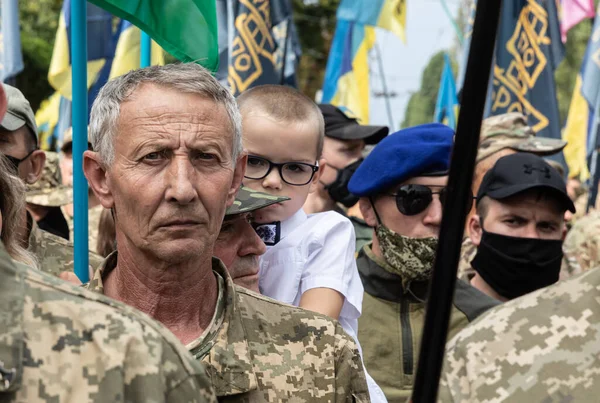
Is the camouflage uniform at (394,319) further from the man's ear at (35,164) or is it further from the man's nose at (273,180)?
the man's ear at (35,164)

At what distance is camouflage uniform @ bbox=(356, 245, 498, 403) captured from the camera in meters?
4.28

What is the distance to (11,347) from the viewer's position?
5.77ft

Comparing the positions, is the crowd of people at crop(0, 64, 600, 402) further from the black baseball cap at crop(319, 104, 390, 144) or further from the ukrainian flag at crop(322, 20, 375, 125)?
the ukrainian flag at crop(322, 20, 375, 125)

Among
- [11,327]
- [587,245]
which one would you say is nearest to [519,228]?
[587,245]

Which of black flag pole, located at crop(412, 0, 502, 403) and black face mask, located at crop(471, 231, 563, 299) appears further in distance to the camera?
black face mask, located at crop(471, 231, 563, 299)

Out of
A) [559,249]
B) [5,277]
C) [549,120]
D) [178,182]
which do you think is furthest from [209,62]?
[549,120]

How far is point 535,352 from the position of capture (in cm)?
209

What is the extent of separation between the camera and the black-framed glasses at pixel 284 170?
3791 millimetres

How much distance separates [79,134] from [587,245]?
315 cm

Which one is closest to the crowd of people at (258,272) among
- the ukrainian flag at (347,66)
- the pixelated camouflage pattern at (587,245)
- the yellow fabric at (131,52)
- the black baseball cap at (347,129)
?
the pixelated camouflage pattern at (587,245)

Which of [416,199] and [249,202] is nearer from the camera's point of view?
[249,202]

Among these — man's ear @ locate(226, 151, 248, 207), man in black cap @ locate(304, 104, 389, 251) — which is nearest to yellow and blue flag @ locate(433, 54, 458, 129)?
man in black cap @ locate(304, 104, 389, 251)

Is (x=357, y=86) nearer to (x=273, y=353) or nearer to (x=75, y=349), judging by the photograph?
(x=273, y=353)

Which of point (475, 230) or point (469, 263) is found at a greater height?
point (475, 230)
